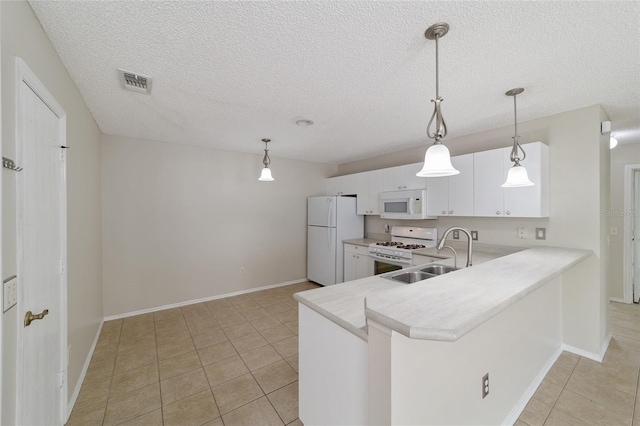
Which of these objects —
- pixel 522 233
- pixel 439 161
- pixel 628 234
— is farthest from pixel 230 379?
pixel 628 234

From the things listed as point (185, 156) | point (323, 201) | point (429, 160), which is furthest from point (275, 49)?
point (323, 201)

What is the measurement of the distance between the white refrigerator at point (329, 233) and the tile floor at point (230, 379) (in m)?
1.43

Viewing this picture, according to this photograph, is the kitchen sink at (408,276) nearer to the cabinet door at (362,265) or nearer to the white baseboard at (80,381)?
the cabinet door at (362,265)

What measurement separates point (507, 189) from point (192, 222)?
421 cm

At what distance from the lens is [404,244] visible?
12.6ft

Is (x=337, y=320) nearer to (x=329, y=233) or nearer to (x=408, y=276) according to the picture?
(x=408, y=276)

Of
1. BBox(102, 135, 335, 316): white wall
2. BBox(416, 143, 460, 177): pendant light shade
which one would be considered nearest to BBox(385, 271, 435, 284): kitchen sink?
BBox(416, 143, 460, 177): pendant light shade

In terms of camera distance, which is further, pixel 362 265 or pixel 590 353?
pixel 362 265

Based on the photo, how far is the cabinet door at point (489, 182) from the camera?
9.25 feet

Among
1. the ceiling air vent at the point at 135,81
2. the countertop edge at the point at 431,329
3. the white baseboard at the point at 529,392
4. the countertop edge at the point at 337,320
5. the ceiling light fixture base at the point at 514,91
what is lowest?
the white baseboard at the point at 529,392

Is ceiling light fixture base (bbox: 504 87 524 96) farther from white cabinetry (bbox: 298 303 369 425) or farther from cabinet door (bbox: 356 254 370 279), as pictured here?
cabinet door (bbox: 356 254 370 279)

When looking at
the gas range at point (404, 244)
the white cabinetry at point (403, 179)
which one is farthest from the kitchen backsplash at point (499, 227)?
the white cabinetry at point (403, 179)

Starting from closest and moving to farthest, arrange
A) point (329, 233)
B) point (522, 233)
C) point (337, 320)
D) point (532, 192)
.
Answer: point (337, 320)
point (532, 192)
point (522, 233)
point (329, 233)

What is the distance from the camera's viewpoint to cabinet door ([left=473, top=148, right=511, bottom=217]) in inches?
111
